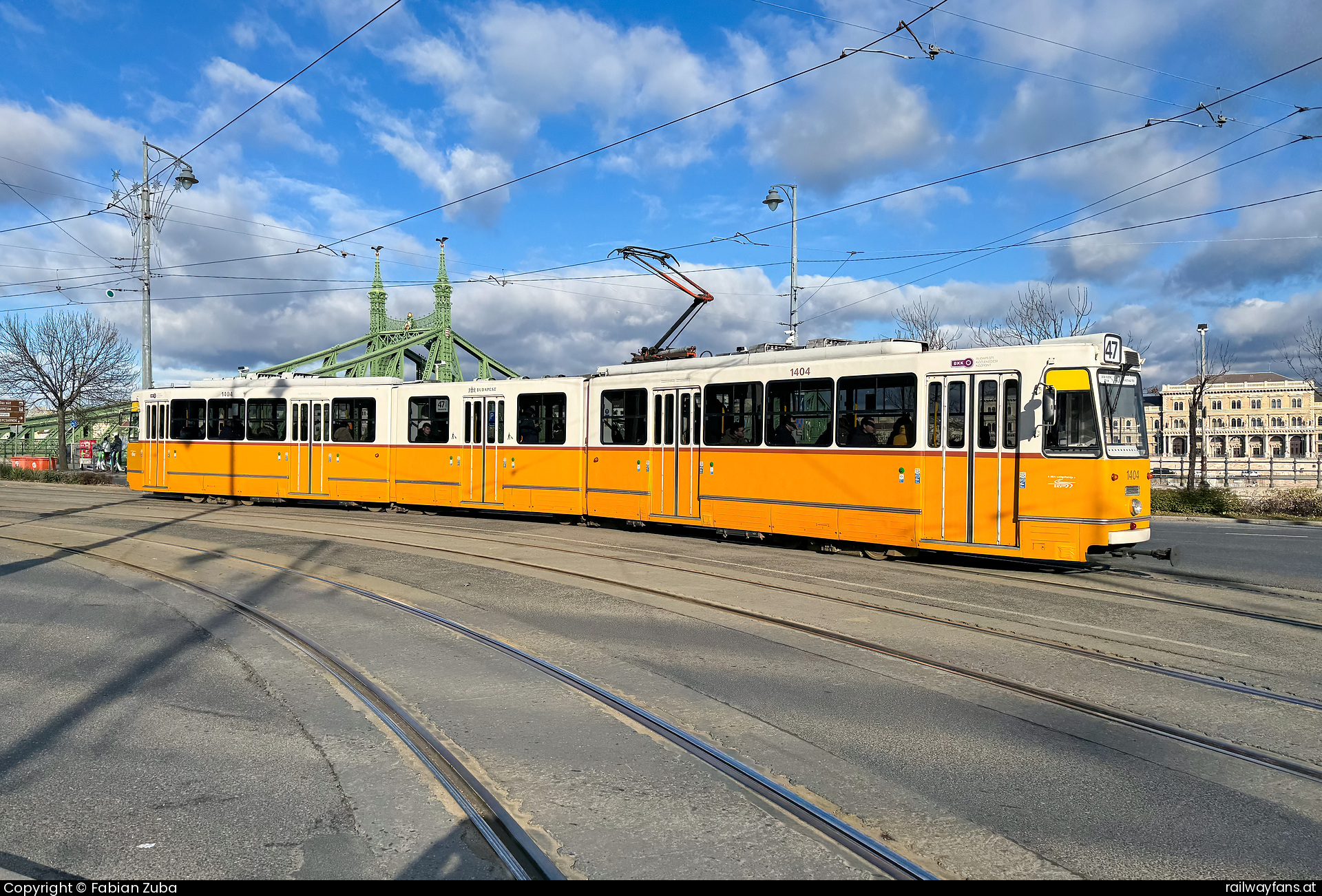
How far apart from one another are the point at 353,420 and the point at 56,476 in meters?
21.2

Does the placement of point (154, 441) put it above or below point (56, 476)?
above

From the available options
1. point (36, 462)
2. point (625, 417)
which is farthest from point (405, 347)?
point (625, 417)

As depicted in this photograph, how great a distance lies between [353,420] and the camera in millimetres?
21109

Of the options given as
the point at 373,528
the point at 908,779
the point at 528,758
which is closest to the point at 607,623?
the point at 528,758

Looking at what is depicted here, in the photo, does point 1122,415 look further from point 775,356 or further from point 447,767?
point 447,767

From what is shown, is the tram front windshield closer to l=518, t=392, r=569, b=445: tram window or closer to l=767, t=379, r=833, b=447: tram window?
l=767, t=379, r=833, b=447: tram window

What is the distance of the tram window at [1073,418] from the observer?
10836 millimetres

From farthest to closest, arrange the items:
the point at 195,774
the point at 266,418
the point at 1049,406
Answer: the point at 266,418 < the point at 1049,406 < the point at 195,774

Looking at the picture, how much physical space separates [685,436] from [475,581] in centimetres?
609

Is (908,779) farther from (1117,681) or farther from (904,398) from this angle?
(904,398)

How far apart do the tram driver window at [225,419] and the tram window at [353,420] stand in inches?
111

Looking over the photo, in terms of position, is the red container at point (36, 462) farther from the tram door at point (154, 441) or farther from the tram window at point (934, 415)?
the tram window at point (934, 415)

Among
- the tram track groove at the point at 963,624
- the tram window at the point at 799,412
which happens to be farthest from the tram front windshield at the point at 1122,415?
the tram window at the point at 799,412

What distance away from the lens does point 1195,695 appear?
19.5 ft
